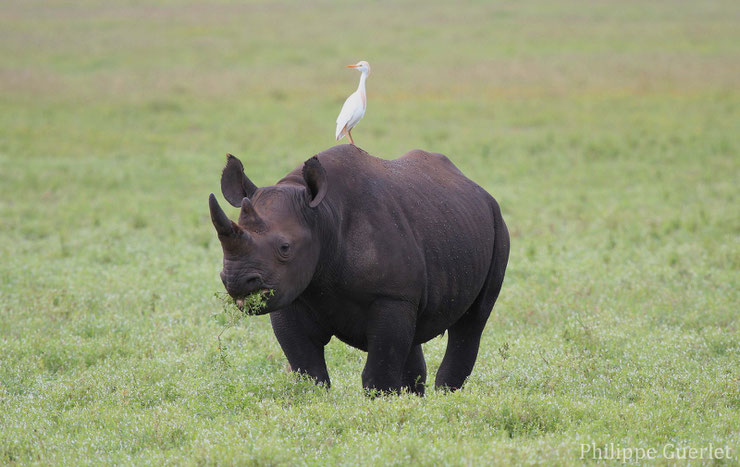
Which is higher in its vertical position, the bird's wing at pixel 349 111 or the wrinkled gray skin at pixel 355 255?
the bird's wing at pixel 349 111

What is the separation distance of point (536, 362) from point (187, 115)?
20.3 metres

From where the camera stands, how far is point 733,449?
20.3 feet

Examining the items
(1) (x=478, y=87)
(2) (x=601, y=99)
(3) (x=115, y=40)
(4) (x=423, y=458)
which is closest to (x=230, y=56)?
(3) (x=115, y=40)

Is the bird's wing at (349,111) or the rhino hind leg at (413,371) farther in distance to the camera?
the bird's wing at (349,111)

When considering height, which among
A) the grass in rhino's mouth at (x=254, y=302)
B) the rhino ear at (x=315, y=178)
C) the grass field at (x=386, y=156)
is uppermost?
the rhino ear at (x=315, y=178)

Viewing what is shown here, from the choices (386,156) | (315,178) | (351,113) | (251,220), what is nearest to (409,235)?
(315,178)

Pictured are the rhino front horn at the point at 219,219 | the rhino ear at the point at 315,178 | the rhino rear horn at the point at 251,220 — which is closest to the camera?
the rhino front horn at the point at 219,219

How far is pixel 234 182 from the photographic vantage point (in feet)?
21.8

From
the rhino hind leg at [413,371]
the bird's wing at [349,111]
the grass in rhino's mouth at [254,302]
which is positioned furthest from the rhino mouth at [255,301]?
the bird's wing at [349,111]

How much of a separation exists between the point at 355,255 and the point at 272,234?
0.74m

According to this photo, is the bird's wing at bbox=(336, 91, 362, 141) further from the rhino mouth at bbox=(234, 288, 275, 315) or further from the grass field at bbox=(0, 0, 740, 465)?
the rhino mouth at bbox=(234, 288, 275, 315)

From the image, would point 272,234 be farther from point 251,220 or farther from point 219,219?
point 219,219

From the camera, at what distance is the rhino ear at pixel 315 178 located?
639 cm

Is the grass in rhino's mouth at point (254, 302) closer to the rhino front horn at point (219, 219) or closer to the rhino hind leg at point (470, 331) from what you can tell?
the rhino front horn at point (219, 219)
